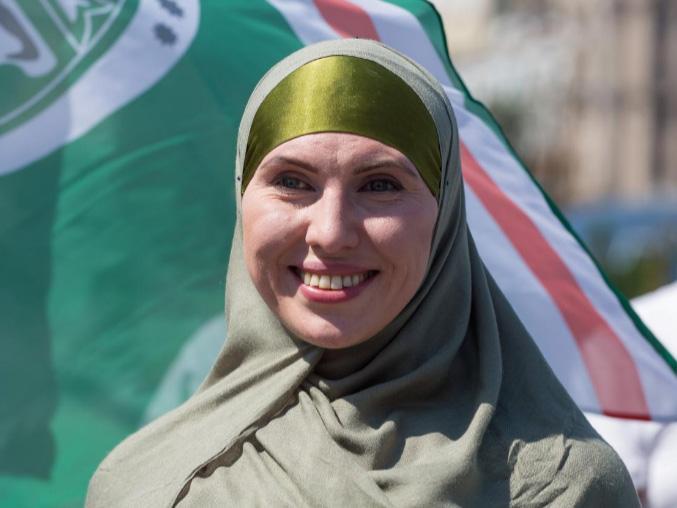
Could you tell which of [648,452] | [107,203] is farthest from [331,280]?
[648,452]

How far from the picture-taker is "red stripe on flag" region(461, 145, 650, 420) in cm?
442

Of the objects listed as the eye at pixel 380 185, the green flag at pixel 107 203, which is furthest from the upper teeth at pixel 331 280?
the green flag at pixel 107 203

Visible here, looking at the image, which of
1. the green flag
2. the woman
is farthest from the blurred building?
the woman

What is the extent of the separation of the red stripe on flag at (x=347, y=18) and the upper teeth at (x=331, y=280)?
1.71 meters

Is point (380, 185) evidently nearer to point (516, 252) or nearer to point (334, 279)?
point (334, 279)

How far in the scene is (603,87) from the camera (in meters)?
56.6

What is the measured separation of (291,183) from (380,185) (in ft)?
0.51

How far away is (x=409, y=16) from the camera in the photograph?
4.62 m

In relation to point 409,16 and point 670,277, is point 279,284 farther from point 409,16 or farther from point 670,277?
point 670,277

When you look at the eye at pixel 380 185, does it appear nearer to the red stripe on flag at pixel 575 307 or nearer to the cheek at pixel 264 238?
the cheek at pixel 264 238

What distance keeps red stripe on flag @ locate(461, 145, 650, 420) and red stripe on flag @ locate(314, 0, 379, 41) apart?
0.42 metres

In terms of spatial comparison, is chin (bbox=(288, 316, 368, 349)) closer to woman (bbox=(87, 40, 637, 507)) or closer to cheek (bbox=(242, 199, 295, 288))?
woman (bbox=(87, 40, 637, 507))

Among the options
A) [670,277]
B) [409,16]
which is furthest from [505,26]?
[409,16]

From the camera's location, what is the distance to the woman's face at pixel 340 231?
288 centimetres
